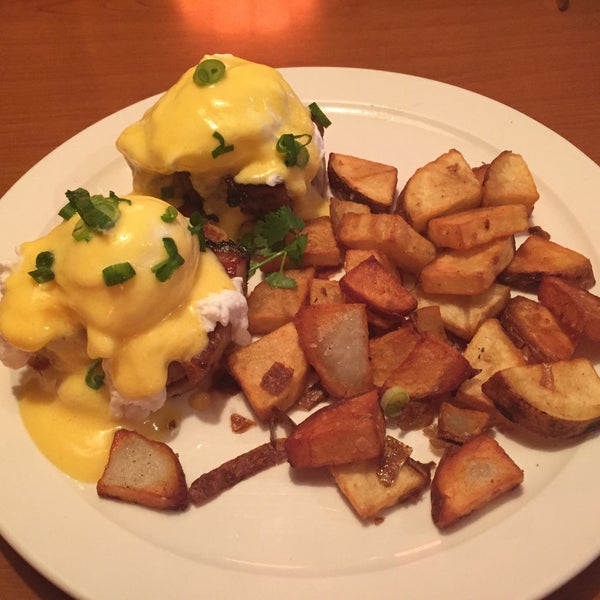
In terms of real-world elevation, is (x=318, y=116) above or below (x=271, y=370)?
above

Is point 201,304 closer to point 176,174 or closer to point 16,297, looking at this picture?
point 16,297

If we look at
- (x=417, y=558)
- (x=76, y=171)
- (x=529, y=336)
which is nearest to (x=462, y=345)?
(x=529, y=336)

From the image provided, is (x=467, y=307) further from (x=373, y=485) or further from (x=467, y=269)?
(x=373, y=485)

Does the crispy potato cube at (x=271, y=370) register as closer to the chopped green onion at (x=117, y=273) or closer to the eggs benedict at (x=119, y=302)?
the eggs benedict at (x=119, y=302)

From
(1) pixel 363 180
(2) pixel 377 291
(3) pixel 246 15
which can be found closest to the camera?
(2) pixel 377 291

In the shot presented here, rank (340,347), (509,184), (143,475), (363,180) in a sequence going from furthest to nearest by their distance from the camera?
(363,180) → (509,184) → (340,347) → (143,475)

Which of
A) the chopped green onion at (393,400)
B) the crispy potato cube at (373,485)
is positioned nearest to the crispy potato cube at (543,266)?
the chopped green onion at (393,400)

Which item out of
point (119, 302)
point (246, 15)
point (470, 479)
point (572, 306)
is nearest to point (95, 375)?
point (119, 302)

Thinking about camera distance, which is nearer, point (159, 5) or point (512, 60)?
point (512, 60)
